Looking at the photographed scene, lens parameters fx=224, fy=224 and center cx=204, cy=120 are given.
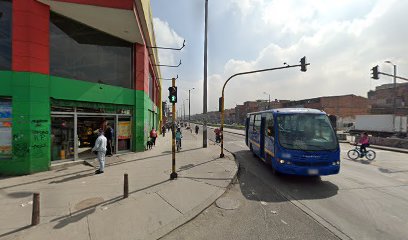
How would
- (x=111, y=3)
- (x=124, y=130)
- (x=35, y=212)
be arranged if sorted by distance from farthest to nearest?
(x=124, y=130), (x=111, y=3), (x=35, y=212)

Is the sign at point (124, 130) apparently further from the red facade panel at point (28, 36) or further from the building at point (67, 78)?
the red facade panel at point (28, 36)

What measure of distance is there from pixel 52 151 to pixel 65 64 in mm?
3922

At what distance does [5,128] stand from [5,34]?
359cm

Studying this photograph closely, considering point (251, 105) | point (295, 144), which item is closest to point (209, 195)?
point (295, 144)

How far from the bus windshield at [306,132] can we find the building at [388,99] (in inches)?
1833

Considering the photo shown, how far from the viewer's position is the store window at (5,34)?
333 inches

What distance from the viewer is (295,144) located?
24.7ft

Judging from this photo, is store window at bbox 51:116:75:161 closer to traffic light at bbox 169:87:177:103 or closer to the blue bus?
traffic light at bbox 169:87:177:103

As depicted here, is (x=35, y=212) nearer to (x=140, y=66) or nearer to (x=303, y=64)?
(x=140, y=66)

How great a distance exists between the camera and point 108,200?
19.4 feet

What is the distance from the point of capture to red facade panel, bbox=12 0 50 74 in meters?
8.41

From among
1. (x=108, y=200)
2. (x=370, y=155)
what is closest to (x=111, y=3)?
(x=108, y=200)

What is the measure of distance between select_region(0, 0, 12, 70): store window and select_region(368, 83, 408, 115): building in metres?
54.9

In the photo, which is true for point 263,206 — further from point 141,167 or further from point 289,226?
point 141,167
